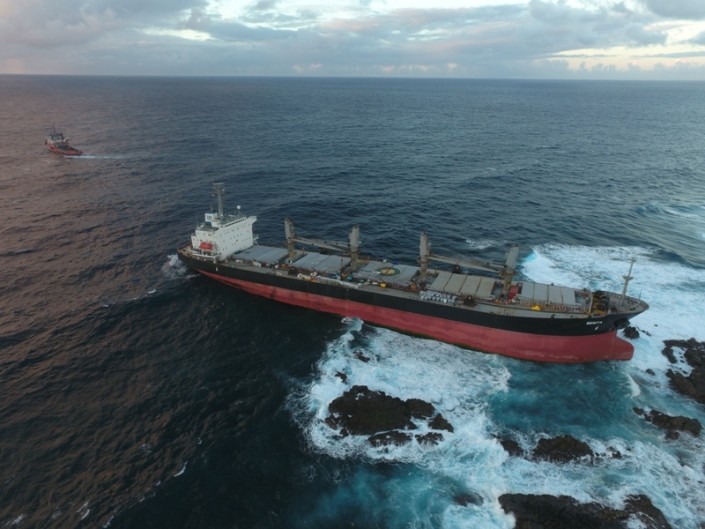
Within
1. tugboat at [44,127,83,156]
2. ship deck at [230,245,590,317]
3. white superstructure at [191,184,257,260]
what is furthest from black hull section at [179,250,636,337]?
tugboat at [44,127,83,156]

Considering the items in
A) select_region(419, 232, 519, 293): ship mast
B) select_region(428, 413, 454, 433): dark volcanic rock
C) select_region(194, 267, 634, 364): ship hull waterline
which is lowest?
select_region(428, 413, 454, 433): dark volcanic rock

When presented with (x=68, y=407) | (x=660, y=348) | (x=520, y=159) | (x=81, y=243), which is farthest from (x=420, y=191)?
(x=68, y=407)

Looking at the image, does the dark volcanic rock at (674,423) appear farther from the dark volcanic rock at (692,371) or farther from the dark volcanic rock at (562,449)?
the dark volcanic rock at (562,449)

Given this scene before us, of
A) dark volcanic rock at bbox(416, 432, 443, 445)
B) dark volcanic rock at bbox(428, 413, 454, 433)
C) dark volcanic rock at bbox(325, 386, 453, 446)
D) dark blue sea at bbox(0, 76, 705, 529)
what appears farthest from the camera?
dark volcanic rock at bbox(428, 413, 454, 433)

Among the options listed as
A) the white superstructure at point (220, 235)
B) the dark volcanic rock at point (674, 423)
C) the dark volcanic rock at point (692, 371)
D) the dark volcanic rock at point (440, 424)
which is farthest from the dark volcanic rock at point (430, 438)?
the white superstructure at point (220, 235)

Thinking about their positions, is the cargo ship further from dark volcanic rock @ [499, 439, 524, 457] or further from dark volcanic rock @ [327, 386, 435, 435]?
dark volcanic rock @ [499, 439, 524, 457]

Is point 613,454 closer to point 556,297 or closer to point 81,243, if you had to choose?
point 556,297
